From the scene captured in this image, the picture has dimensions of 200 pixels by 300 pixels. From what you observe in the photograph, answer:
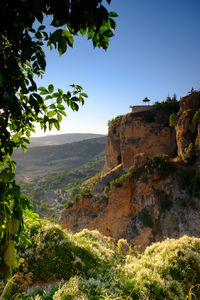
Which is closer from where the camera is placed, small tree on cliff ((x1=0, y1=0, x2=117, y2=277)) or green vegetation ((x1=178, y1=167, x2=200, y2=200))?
small tree on cliff ((x1=0, y1=0, x2=117, y2=277))

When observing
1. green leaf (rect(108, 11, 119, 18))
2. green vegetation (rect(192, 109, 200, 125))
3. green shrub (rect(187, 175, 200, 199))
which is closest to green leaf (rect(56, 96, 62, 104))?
green leaf (rect(108, 11, 119, 18))

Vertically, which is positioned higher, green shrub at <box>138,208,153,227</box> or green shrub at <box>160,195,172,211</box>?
green shrub at <box>160,195,172,211</box>

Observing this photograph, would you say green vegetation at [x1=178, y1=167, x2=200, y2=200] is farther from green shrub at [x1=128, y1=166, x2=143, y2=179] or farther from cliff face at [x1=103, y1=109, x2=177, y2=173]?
cliff face at [x1=103, y1=109, x2=177, y2=173]

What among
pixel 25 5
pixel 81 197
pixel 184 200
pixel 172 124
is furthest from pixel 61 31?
pixel 172 124

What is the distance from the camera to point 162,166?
73.2 ft

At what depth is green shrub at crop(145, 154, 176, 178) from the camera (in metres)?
22.1

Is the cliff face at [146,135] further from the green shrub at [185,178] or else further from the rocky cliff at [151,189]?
the green shrub at [185,178]

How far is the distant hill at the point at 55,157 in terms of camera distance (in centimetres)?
9862

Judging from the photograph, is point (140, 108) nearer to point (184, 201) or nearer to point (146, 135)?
point (146, 135)

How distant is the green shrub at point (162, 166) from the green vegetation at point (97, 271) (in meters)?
16.8

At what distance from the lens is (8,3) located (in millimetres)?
963

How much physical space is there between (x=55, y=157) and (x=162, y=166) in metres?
101

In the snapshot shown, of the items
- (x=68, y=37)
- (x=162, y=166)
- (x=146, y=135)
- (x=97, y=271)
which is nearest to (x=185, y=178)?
(x=162, y=166)

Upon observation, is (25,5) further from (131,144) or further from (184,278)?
(131,144)
